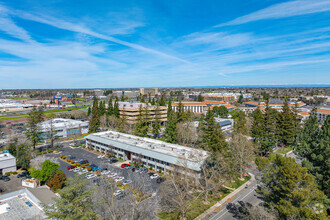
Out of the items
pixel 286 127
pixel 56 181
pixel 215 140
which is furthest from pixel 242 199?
pixel 286 127

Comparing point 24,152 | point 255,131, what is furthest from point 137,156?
point 255,131

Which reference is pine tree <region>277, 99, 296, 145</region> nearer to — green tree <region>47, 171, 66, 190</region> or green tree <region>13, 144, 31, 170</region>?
green tree <region>47, 171, 66, 190</region>

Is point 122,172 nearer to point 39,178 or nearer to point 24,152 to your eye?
point 39,178

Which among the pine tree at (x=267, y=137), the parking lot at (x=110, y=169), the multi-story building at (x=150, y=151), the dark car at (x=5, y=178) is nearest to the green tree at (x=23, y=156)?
the dark car at (x=5, y=178)

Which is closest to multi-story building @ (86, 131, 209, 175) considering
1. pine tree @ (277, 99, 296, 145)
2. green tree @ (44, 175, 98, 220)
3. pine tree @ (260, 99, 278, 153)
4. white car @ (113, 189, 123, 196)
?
white car @ (113, 189, 123, 196)

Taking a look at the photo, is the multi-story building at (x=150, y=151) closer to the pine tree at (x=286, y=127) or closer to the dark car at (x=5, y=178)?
the dark car at (x=5, y=178)
